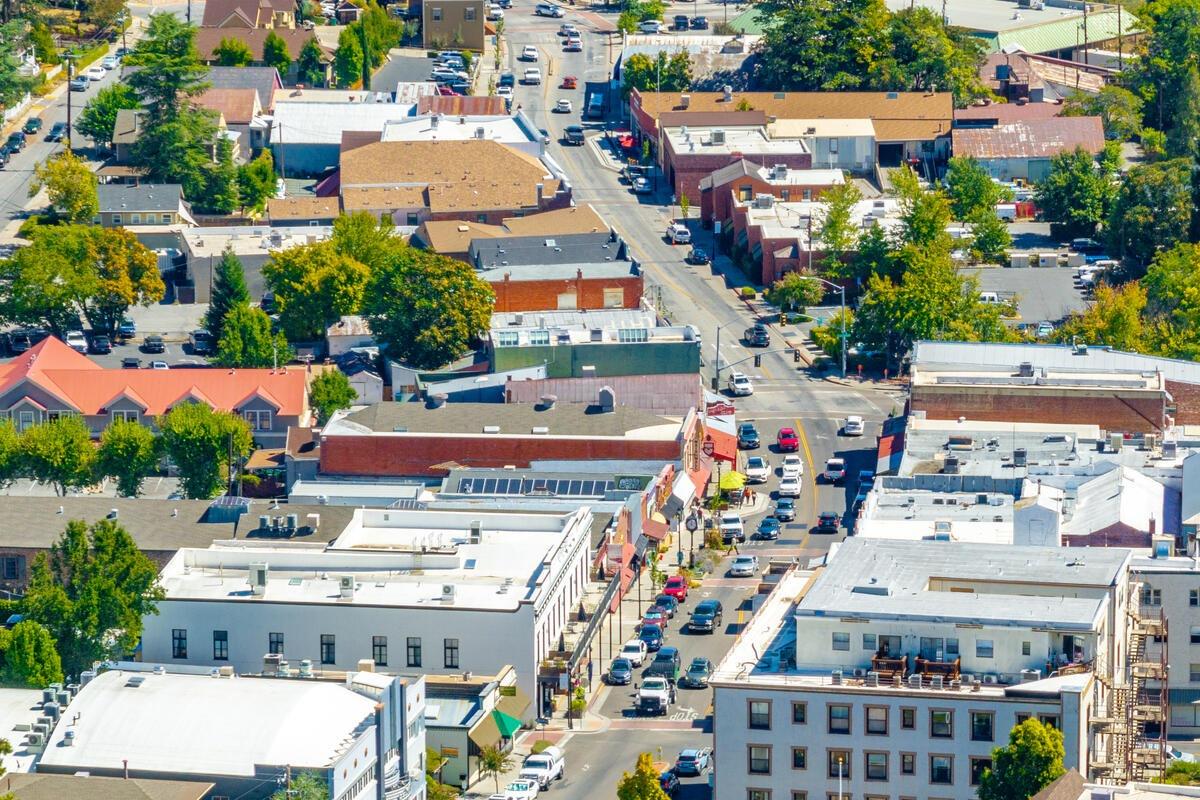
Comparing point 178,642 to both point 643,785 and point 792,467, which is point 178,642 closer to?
point 643,785

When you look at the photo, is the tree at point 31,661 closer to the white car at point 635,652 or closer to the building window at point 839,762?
the white car at point 635,652

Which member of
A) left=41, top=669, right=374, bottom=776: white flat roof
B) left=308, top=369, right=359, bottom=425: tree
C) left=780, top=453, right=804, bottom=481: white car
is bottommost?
left=780, top=453, right=804, bottom=481: white car

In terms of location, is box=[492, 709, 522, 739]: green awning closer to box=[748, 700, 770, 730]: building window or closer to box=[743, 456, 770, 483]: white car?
box=[748, 700, 770, 730]: building window

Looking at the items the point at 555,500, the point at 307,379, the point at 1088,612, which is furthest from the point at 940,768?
the point at 307,379

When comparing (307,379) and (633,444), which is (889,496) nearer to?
(633,444)

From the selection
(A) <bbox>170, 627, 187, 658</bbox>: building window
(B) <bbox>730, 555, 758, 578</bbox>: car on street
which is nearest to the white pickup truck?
(A) <bbox>170, 627, 187, 658</bbox>: building window
